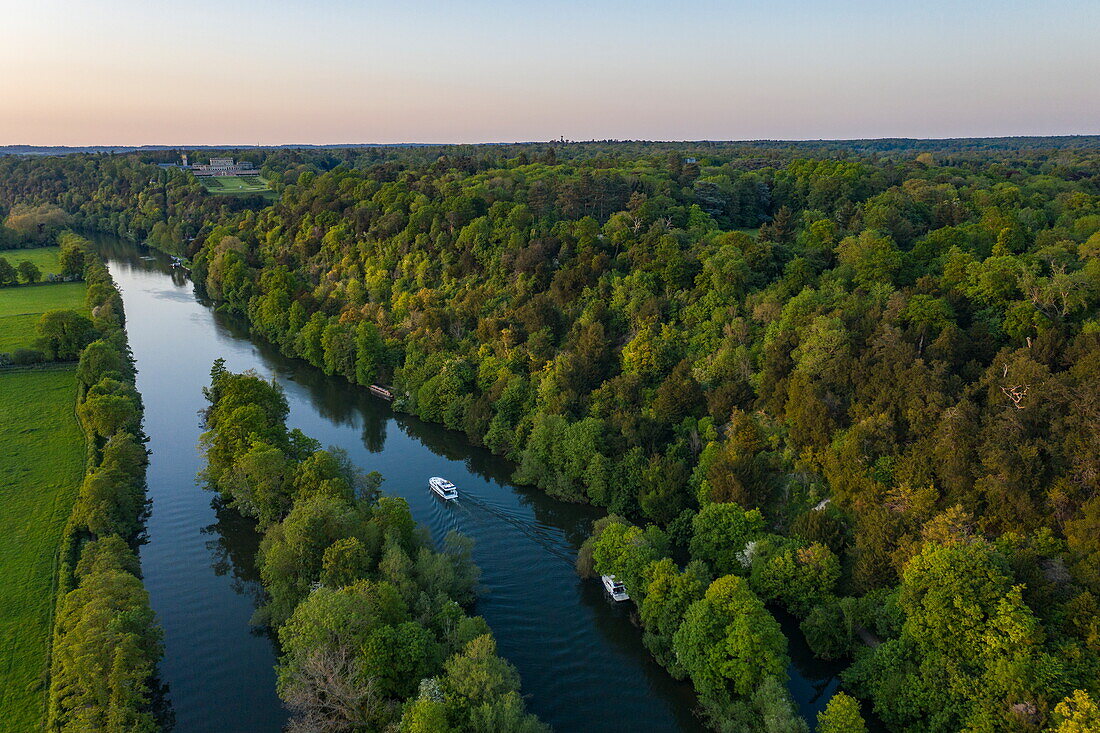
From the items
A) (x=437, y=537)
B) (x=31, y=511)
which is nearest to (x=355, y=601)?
(x=437, y=537)

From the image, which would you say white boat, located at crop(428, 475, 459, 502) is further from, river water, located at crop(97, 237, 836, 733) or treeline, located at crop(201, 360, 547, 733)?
treeline, located at crop(201, 360, 547, 733)

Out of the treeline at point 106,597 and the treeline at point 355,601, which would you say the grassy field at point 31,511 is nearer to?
the treeline at point 106,597

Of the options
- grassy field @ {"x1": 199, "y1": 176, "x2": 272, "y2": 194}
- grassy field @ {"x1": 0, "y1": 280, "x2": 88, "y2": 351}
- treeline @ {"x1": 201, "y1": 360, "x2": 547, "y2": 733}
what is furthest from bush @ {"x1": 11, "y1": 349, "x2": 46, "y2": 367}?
grassy field @ {"x1": 199, "y1": 176, "x2": 272, "y2": 194}

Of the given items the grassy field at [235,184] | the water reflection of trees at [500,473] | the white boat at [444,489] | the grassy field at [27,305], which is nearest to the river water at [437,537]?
the water reflection of trees at [500,473]

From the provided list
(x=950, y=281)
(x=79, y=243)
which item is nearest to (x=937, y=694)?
(x=950, y=281)

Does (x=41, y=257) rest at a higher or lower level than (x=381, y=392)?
higher

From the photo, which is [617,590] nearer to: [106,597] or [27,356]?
[106,597]

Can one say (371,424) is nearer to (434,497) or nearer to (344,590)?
(434,497)
